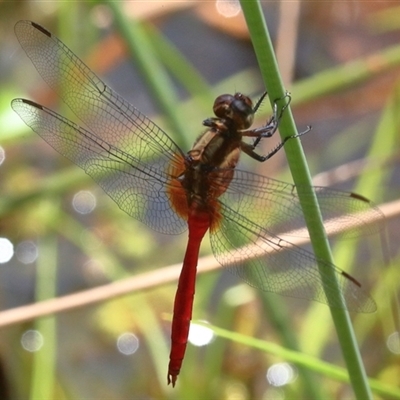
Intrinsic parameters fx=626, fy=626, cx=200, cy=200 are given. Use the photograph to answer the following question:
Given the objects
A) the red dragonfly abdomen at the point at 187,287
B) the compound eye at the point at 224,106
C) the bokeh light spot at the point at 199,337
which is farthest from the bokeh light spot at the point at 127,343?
the compound eye at the point at 224,106

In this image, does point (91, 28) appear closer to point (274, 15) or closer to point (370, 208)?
point (274, 15)

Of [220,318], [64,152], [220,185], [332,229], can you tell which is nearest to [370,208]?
[332,229]

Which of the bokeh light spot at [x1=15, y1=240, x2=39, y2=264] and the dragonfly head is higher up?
the bokeh light spot at [x1=15, y1=240, x2=39, y2=264]

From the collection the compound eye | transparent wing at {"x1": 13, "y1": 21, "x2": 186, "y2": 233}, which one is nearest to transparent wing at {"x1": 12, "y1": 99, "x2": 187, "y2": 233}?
transparent wing at {"x1": 13, "y1": 21, "x2": 186, "y2": 233}

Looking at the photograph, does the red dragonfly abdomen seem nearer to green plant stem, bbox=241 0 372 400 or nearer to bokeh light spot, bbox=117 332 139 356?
green plant stem, bbox=241 0 372 400

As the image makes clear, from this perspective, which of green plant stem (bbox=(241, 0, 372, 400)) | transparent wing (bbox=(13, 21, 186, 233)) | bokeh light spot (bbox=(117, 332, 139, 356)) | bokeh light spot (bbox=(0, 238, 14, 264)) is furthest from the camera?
bokeh light spot (bbox=(0, 238, 14, 264))

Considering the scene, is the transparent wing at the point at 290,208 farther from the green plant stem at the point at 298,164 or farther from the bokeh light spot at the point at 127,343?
the bokeh light spot at the point at 127,343

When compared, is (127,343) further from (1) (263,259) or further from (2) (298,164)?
(2) (298,164)

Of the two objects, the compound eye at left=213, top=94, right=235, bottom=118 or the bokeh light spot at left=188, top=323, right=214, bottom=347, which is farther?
the bokeh light spot at left=188, top=323, right=214, bottom=347
